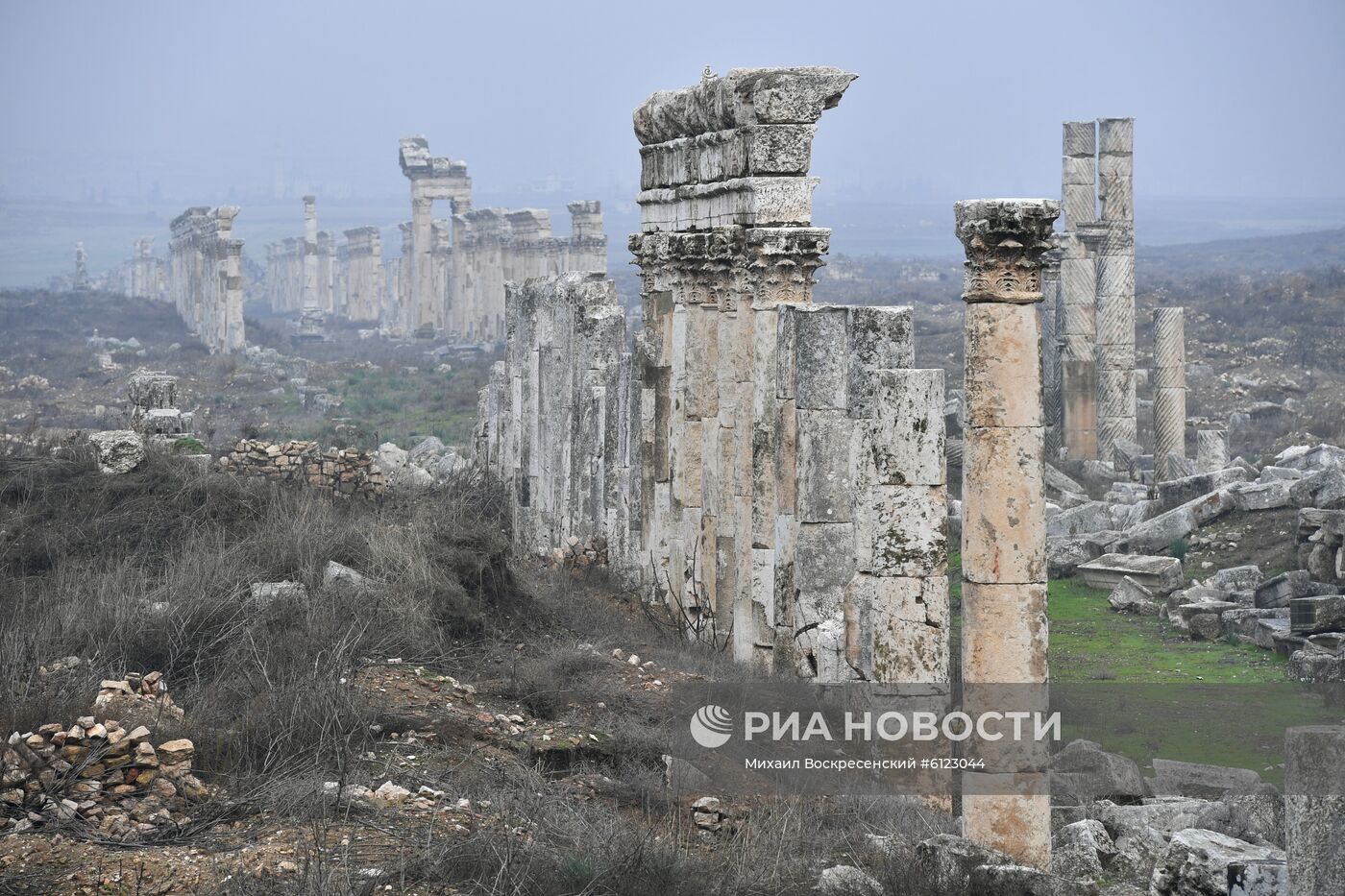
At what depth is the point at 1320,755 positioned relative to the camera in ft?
25.0

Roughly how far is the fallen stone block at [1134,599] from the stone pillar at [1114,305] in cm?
1052

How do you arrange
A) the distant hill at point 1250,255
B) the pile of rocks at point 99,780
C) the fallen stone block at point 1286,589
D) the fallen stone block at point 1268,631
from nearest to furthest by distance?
the pile of rocks at point 99,780, the fallen stone block at point 1268,631, the fallen stone block at point 1286,589, the distant hill at point 1250,255

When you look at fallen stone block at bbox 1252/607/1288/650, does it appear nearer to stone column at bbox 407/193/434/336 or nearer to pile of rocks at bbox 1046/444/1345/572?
pile of rocks at bbox 1046/444/1345/572

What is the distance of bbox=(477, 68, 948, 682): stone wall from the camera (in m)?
11.4

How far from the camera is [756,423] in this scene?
1478 centimetres

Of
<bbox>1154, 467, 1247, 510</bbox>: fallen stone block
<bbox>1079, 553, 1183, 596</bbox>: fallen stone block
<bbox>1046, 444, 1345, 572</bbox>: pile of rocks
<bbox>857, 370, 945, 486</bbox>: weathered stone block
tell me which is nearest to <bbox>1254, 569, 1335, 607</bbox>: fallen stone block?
<bbox>1046, 444, 1345, 572</bbox>: pile of rocks

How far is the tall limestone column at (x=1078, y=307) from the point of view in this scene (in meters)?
30.3

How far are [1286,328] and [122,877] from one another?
47648 mm

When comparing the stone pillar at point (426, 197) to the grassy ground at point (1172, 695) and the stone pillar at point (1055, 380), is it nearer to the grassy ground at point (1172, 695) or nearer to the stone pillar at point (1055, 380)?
the stone pillar at point (1055, 380)

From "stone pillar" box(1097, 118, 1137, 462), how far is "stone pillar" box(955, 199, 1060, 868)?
2066 centimetres

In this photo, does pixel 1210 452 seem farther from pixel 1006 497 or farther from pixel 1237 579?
pixel 1006 497

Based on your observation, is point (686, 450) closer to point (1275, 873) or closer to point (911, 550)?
point (911, 550)

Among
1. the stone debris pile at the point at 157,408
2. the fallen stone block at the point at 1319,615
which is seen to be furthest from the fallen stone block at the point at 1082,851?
the stone debris pile at the point at 157,408

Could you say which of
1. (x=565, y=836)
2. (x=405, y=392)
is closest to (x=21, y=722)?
(x=565, y=836)
